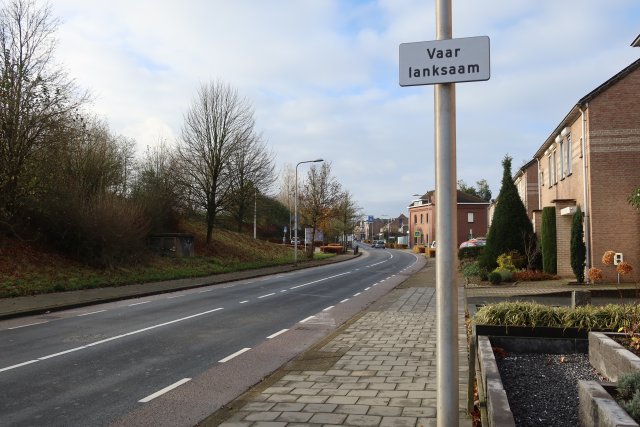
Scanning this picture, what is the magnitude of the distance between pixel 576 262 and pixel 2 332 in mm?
18208

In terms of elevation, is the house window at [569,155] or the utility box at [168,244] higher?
the house window at [569,155]

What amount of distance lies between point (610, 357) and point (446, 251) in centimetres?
298

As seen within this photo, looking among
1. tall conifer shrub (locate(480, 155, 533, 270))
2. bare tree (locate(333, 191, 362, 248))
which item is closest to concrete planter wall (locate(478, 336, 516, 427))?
tall conifer shrub (locate(480, 155, 533, 270))

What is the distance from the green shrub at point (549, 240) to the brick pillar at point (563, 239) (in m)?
0.50

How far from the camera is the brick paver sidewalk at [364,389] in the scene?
5344mm

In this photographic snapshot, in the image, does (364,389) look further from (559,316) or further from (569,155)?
(569,155)

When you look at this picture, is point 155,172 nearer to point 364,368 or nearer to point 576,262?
point 576,262

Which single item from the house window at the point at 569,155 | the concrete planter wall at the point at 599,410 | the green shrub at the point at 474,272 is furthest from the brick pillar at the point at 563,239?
the concrete planter wall at the point at 599,410

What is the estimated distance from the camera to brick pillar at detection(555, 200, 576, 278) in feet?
74.6

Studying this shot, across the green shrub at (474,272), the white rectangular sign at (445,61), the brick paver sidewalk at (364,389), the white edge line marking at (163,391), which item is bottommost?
the white edge line marking at (163,391)

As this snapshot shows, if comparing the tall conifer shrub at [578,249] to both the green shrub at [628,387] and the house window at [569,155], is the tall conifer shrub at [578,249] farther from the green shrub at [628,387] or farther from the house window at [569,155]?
the green shrub at [628,387]

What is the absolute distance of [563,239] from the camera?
22766 mm

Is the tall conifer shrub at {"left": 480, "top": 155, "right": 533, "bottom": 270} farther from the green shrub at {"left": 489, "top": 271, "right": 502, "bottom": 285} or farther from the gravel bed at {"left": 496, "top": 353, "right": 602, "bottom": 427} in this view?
the gravel bed at {"left": 496, "top": 353, "right": 602, "bottom": 427}

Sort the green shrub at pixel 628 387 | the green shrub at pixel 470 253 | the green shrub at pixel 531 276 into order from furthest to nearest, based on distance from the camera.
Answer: the green shrub at pixel 470 253 → the green shrub at pixel 531 276 → the green shrub at pixel 628 387
